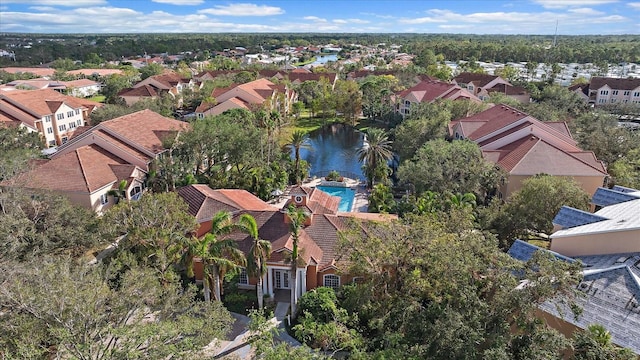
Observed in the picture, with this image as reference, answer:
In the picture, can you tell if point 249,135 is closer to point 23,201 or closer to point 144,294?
point 23,201

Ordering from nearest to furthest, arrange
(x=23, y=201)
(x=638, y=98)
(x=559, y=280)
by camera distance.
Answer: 1. (x=559, y=280)
2. (x=23, y=201)
3. (x=638, y=98)

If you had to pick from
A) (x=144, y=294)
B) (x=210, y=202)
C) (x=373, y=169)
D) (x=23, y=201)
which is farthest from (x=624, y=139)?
(x=23, y=201)

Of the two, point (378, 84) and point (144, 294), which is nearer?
point (144, 294)

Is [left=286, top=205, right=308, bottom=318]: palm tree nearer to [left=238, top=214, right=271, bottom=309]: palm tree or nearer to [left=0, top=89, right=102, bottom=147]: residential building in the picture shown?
[left=238, top=214, right=271, bottom=309]: palm tree

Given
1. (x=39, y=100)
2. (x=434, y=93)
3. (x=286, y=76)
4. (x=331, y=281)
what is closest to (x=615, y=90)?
(x=434, y=93)

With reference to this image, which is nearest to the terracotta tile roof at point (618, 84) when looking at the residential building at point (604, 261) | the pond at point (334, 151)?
the pond at point (334, 151)

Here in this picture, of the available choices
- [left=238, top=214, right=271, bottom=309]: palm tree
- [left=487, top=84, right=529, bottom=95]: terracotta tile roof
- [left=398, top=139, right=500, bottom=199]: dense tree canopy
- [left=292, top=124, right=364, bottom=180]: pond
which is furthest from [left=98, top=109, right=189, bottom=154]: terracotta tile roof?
[left=487, top=84, right=529, bottom=95]: terracotta tile roof
